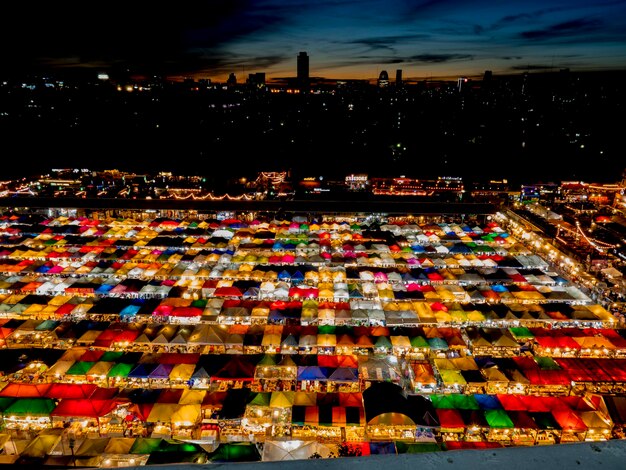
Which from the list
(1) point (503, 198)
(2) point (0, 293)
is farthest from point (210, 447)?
(1) point (503, 198)

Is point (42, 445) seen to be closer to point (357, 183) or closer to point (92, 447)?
point (92, 447)

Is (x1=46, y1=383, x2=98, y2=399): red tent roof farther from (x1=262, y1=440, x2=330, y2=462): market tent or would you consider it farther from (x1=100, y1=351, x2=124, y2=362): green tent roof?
(x1=262, y1=440, x2=330, y2=462): market tent

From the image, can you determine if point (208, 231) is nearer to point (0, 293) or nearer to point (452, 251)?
point (0, 293)

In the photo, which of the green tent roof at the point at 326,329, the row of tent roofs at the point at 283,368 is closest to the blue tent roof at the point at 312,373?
the row of tent roofs at the point at 283,368

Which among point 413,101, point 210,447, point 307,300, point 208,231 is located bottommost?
point 210,447

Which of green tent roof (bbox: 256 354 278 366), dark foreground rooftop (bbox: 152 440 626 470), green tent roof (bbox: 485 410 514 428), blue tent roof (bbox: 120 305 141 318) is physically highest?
Answer: dark foreground rooftop (bbox: 152 440 626 470)

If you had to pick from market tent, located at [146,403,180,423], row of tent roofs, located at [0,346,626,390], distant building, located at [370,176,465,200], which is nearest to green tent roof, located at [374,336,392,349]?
row of tent roofs, located at [0,346,626,390]

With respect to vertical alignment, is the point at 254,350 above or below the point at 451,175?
below

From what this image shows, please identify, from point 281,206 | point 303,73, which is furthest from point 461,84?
point 281,206
